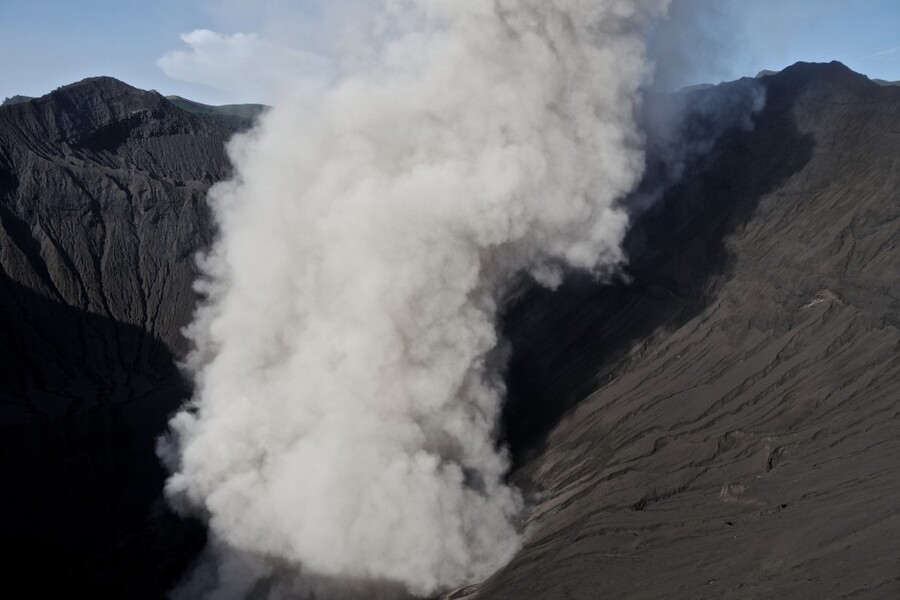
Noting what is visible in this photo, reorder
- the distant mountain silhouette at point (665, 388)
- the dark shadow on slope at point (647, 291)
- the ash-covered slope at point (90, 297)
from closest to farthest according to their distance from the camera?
the distant mountain silhouette at point (665, 388)
the ash-covered slope at point (90, 297)
the dark shadow on slope at point (647, 291)

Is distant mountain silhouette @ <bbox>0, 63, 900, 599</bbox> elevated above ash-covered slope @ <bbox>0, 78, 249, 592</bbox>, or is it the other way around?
ash-covered slope @ <bbox>0, 78, 249, 592</bbox>

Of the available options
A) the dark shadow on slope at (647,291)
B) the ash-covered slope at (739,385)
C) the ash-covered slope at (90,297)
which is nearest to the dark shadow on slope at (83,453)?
the ash-covered slope at (90,297)

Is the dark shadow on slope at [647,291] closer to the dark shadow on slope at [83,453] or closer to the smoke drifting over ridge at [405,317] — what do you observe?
the smoke drifting over ridge at [405,317]

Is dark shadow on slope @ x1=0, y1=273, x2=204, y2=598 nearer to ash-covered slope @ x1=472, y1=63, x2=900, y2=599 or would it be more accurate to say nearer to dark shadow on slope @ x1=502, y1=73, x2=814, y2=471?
ash-covered slope @ x1=472, y1=63, x2=900, y2=599

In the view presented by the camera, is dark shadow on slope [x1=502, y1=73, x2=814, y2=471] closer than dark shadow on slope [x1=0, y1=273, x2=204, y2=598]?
No

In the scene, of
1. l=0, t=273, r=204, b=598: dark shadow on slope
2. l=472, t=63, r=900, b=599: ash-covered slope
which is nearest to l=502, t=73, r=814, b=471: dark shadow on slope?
l=472, t=63, r=900, b=599: ash-covered slope

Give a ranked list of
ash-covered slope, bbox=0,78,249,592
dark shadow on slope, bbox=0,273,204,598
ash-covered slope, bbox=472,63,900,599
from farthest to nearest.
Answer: ash-covered slope, bbox=0,78,249,592, dark shadow on slope, bbox=0,273,204,598, ash-covered slope, bbox=472,63,900,599

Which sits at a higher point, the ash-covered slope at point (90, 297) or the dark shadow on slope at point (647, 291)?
the ash-covered slope at point (90, 297)
